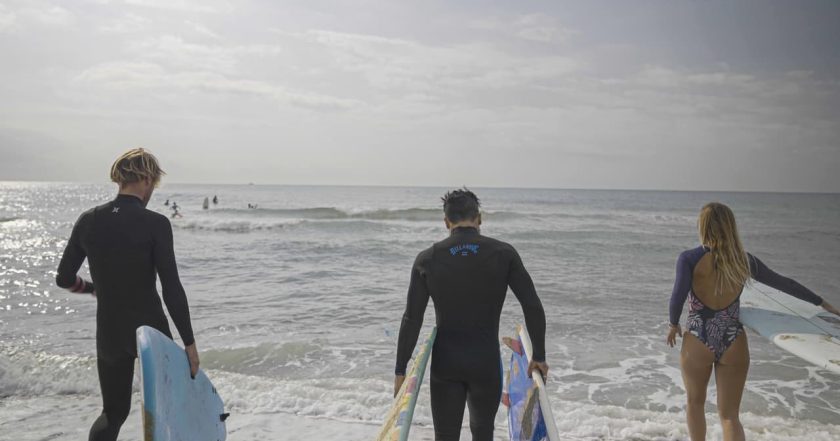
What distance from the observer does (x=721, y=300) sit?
321cm

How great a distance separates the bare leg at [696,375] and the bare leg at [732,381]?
82mm

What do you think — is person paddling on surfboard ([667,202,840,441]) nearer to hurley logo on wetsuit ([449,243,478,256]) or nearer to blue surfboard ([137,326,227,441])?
hurley logo on wetsuit ([449,243,478,256])

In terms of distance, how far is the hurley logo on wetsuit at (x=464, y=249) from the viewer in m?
2.66

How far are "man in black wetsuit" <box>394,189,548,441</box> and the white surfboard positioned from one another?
180cm

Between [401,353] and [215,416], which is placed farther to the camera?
[215,416]

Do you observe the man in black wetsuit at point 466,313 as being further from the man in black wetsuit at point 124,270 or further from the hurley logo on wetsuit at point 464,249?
the man in black wetsuit at point 124,270

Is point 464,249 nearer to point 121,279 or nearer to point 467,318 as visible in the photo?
point 467,318

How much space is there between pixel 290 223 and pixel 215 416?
2835cm

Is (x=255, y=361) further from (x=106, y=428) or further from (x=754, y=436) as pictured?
(x=754, y=436)

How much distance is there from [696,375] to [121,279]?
344cm

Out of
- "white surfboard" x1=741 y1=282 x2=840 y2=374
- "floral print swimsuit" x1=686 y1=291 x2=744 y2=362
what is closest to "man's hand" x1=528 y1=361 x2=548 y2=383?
"floral print swimsuit" x1=686 y1=291 x2=744 y2=362

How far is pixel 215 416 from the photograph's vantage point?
3156mm

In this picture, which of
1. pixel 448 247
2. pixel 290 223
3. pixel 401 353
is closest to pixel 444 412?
pixel 401 353

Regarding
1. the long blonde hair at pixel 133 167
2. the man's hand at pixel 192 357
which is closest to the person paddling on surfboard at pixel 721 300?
the man's hand at pixel 192 357
